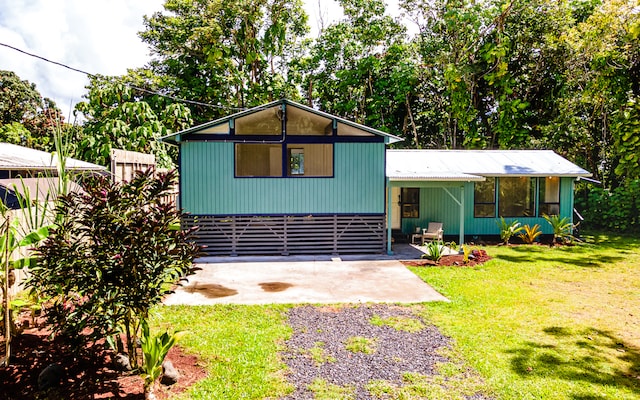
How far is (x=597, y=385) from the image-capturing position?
478cm

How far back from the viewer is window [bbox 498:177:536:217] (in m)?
15.0

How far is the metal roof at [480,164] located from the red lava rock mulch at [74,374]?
31.0 ft

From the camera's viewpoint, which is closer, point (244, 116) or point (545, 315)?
point (545, 315)

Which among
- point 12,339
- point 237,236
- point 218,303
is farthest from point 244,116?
point 12,339

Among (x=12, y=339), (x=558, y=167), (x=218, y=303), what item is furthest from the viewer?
(x=558, y=167)

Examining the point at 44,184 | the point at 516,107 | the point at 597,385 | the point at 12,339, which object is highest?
the point at 516,107

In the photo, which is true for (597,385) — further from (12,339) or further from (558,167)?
(558,167)

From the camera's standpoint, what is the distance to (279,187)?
12.1 m

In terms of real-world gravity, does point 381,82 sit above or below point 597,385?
above

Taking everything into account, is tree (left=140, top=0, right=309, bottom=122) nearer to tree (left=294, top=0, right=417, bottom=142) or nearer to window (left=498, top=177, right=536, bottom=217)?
tree (left=294, top=0, right=417, bottom=142)

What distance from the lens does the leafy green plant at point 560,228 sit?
14297 millimetres

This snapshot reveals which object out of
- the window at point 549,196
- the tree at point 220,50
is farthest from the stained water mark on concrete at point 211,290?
the tree at point 220,50

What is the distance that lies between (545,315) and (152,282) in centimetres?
602

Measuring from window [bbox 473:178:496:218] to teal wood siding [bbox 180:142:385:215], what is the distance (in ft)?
13.9
